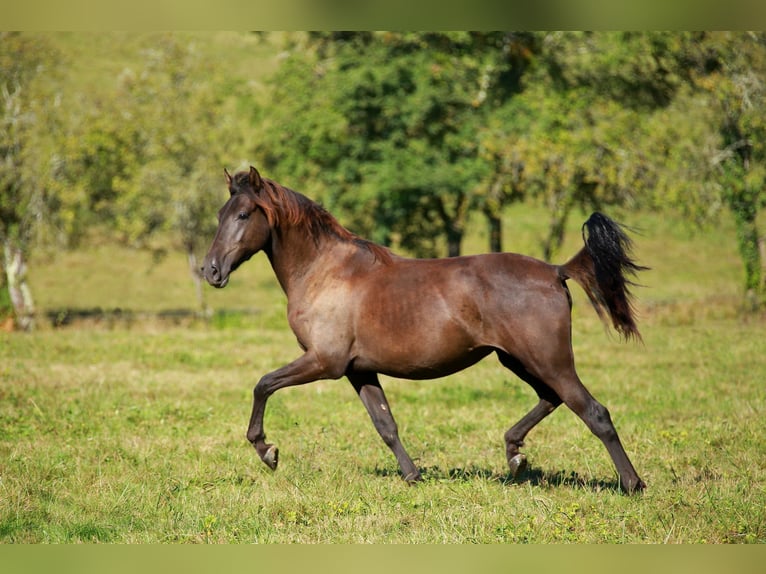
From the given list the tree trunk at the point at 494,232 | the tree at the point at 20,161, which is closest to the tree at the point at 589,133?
the tree trunk at the point at 494,232

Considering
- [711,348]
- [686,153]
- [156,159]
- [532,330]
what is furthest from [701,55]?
[532,330]

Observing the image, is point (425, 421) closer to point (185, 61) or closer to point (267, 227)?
point (267, 227)

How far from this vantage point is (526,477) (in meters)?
8.03

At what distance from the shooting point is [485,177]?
2845cm

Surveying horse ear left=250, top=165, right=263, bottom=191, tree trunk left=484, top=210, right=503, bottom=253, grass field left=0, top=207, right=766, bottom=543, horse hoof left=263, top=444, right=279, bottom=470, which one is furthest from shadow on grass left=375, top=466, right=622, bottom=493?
→ tree trunk left=484, top=210, right=503, bottom=253

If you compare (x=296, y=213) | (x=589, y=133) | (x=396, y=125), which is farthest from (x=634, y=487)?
(x=396, y=125)

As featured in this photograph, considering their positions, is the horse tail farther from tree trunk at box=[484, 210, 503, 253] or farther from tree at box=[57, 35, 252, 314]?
tree at box=[57, 35, 252, 314]

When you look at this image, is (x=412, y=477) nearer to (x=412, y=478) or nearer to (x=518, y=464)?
(x=412, y=478)

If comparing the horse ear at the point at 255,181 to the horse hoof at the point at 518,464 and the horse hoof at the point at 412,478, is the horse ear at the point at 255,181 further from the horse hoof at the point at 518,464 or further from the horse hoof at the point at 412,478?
the horse hoof at the point at 518,464

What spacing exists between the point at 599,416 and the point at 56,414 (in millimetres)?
6893

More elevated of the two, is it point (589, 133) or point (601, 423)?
point (589, 133)

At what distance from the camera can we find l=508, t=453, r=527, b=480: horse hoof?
7633 mm

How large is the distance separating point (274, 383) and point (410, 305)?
4.75 ft

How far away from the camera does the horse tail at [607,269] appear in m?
7.22
